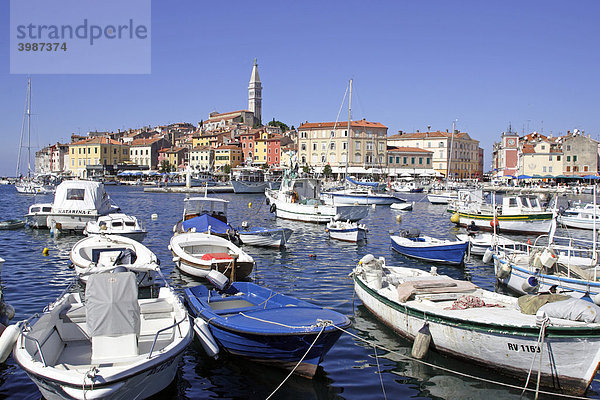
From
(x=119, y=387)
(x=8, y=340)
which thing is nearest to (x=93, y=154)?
(x=8, y=340)

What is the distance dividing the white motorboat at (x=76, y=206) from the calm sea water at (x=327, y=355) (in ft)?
4.18

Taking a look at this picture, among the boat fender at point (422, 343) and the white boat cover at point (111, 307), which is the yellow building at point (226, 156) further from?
the white boat cover at point (111, 307)

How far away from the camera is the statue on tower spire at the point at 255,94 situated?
186750mm

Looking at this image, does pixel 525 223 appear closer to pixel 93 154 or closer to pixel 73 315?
pixel 73 315

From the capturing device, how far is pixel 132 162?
13250 cm

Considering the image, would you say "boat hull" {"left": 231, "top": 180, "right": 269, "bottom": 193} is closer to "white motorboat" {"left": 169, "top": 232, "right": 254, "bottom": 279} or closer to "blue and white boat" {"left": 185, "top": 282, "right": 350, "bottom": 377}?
"white motorboat" {"left": 169, "top": 232, "right": 254, "bottom": 279}

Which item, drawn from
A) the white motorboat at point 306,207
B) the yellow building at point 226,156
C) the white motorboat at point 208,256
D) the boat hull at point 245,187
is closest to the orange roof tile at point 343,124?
the yellow building at point 226,156

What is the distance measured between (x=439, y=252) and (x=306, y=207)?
17001 millimetres

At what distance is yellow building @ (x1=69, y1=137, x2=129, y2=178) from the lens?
127 meters

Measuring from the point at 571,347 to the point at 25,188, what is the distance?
80.7 metres

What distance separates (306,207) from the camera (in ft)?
122

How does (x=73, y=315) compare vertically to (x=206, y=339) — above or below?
above

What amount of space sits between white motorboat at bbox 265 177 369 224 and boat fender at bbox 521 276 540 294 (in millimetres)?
20998

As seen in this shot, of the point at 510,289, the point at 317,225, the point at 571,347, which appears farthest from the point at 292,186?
the point at 571,347
